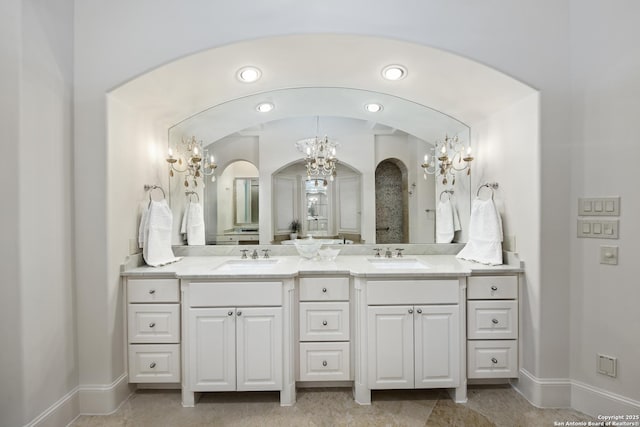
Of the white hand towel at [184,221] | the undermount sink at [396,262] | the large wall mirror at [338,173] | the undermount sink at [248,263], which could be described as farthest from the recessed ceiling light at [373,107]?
the white hand towel at [184,221]

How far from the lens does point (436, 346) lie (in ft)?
6.39

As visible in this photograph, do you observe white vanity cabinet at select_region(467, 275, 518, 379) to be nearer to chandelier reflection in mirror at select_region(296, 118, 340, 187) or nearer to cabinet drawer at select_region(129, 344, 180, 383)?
chandelier reflection in mirror at select_region(296, 118, 340, 187)

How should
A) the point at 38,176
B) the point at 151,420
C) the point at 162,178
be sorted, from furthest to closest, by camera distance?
the point at 162,178, the point at 151,420, the point at 38,176

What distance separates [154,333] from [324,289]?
1156 millimetres

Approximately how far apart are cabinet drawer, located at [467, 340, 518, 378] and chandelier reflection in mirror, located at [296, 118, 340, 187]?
1620 millimetres

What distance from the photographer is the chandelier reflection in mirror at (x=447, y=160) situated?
260 cm

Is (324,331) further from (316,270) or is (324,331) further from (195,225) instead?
(195,225)

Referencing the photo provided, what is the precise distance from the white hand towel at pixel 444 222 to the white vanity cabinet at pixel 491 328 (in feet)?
1.99

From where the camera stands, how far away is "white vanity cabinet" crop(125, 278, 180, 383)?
79.0 inches

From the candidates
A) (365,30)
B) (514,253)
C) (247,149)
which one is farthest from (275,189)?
(514,253)

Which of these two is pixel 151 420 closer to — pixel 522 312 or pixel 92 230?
pixel 92 230

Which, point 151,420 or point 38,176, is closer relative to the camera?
point 38,176

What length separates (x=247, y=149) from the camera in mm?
2621

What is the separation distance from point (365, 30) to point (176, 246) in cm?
215
